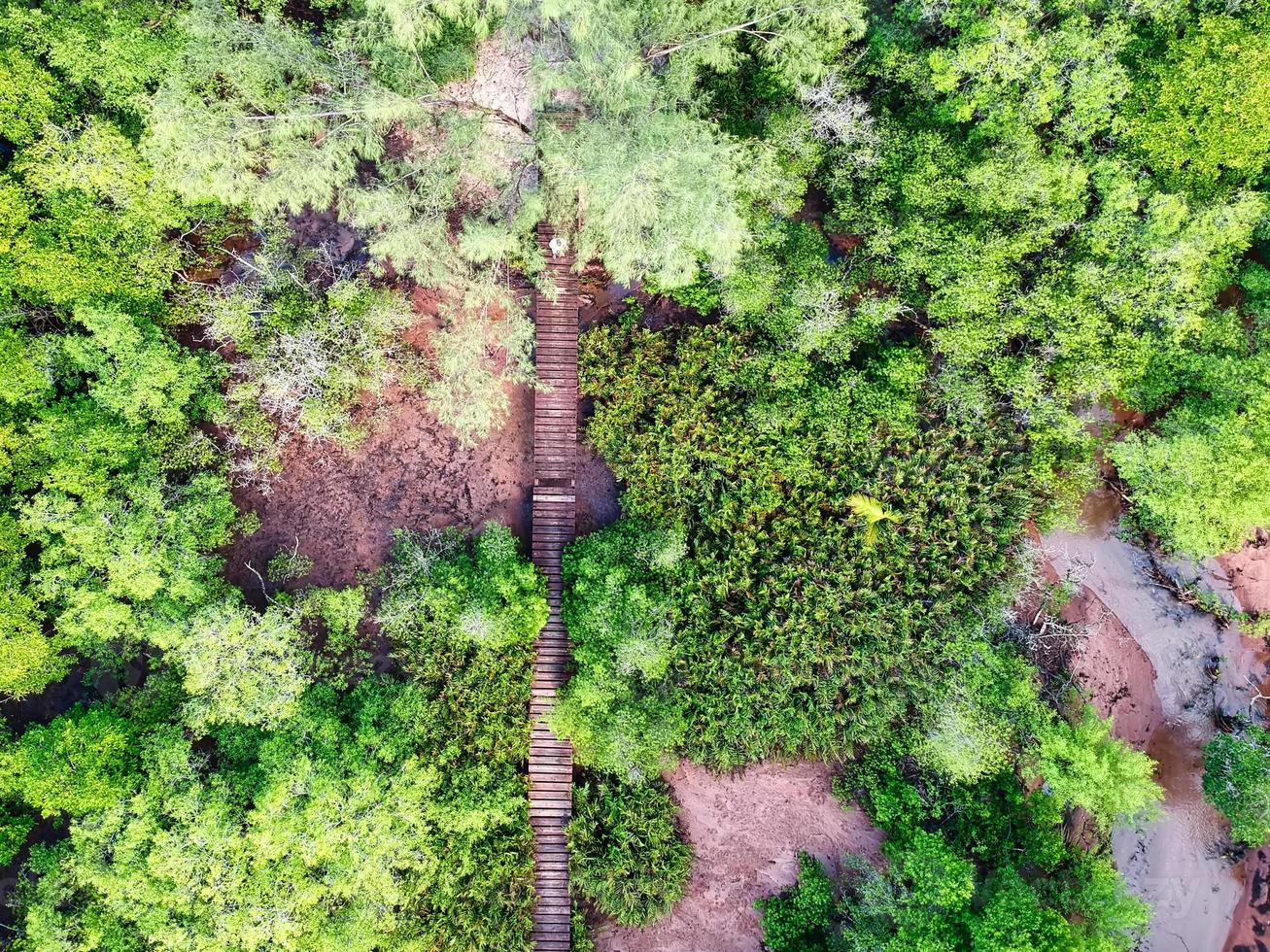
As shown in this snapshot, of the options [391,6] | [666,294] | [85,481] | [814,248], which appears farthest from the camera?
[666,294]

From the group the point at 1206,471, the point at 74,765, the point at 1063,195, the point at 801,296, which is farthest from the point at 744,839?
the point at 1063,195

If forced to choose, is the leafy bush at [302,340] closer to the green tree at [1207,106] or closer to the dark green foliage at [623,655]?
the dark green foliage at [623,655]

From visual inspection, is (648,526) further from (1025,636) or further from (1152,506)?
(1152,506)

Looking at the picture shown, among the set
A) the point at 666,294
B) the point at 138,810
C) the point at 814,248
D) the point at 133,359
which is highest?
the point at 814,248

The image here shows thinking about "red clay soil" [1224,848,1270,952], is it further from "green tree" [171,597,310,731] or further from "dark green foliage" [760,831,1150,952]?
"green tree" [171,597,310,731]

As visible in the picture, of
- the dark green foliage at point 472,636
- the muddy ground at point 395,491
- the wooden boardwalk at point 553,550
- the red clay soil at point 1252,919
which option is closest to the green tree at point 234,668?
the dark green foliage at point 472,636

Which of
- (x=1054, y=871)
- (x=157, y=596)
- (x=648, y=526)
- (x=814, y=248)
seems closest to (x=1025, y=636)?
(x=1054, y=871)
